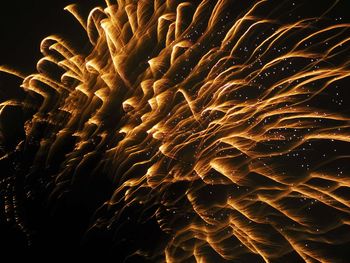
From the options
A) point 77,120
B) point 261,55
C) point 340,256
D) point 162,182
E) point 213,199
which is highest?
point 77,120

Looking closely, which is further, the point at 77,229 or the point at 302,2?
the point at 302,2

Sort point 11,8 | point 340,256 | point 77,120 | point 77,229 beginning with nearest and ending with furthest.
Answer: point 340,256
point 77,229
point 77,120
point 11,8

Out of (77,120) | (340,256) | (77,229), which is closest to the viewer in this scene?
(340,256)

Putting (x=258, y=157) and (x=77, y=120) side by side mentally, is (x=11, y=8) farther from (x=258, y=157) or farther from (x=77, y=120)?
(x=258, y=157)

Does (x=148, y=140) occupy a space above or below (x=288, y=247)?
above

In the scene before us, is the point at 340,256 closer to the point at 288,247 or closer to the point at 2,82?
the point at 288,247

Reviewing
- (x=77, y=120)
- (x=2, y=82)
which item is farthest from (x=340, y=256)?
(x=2, y=82)

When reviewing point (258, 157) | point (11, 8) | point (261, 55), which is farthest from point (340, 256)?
point (11, 8)
